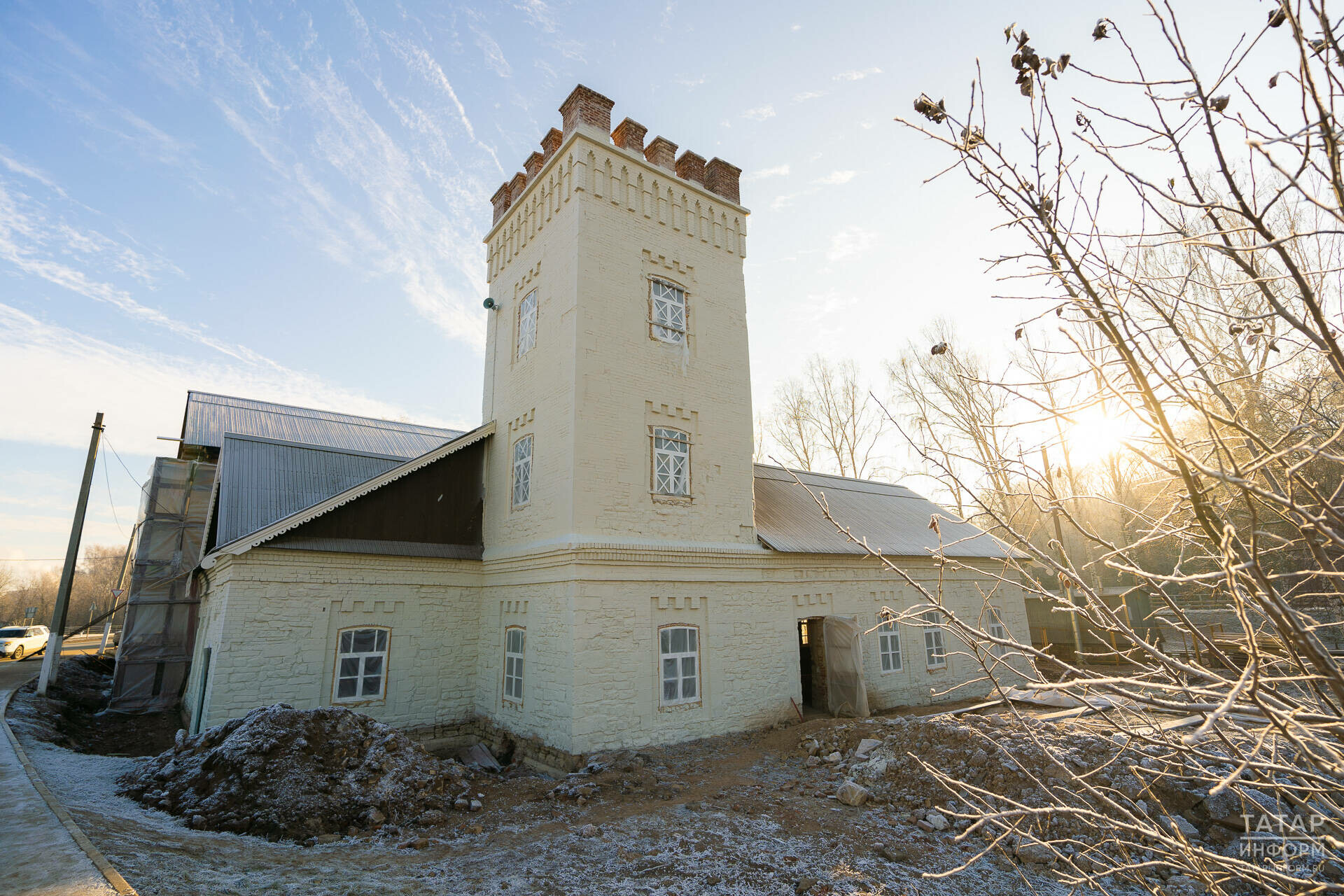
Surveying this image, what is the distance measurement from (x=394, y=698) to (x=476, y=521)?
357 cm

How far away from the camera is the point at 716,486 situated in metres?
12.2

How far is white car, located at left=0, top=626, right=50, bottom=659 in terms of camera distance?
24969 mm

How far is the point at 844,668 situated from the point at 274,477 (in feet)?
40.0

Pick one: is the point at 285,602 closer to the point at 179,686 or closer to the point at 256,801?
the point at 256,801

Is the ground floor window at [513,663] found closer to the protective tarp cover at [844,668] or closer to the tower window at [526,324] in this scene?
the tower window at [526,324]

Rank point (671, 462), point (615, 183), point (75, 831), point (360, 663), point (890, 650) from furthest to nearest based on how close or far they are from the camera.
→ 1. point (890, 650)
2. point (615, 183)
3. point (671, 462)
4. point (360, 663)
5. point (75, 831)

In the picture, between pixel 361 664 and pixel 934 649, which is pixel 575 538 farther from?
pixel 934 649

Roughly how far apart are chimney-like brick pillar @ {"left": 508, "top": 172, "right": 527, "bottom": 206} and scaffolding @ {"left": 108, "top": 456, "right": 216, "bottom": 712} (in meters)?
10.5

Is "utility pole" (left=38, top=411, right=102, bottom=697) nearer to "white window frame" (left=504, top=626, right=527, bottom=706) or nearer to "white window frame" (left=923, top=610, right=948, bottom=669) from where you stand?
"white window frame" (left=504, top=626, right=527, bottom=706)

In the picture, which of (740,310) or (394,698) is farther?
(740,310)

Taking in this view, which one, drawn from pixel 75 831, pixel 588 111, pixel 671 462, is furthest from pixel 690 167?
pixel 75 831

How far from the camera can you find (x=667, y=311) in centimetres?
1255

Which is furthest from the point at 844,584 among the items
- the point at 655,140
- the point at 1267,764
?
the point at 1267,764

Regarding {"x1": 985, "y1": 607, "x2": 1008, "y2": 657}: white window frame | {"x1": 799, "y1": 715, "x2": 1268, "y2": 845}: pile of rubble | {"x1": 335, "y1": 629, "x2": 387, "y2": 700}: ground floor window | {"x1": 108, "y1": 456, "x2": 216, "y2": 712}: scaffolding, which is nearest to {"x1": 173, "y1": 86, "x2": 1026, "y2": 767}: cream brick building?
{"x1": 335, "y1": 629, "x2": 387, "y2": 700}: ground floor window
